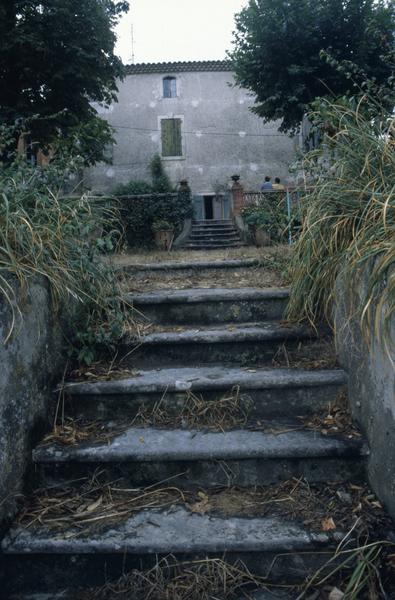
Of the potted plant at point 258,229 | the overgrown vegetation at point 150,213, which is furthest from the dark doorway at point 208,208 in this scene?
the potted plant at point 258,229

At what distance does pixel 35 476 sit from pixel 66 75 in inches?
321

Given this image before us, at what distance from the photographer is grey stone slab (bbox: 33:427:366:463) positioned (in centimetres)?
153

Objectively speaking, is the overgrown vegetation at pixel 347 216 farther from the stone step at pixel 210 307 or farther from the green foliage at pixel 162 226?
the green foliage at pixel 162 226

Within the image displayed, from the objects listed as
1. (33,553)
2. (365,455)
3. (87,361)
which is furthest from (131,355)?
(365,455)

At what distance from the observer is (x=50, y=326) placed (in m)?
1.85

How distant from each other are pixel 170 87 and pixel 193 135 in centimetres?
218

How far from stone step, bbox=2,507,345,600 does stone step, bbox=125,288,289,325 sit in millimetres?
1221

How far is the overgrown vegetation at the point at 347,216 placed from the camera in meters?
1.60

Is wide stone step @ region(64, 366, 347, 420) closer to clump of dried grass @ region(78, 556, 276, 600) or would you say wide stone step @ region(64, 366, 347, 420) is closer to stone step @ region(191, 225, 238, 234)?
clump of dried grass @ region(78, 556, 276, 600)

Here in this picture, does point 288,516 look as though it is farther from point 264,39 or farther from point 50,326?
point 264,39

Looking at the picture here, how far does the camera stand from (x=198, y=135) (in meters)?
17.3

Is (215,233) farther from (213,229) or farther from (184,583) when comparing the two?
(184,583)

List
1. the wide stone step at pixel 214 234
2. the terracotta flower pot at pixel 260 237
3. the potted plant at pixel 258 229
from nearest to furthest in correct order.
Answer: the potted plant at pixel 258 229 → the terracotta flower pot at pixel 260 237 → the wide stone step at pixel 214 234

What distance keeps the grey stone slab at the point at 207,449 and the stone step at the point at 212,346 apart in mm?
518
